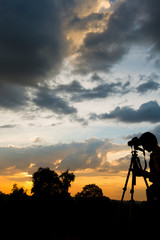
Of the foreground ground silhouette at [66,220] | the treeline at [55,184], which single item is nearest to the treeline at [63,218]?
the foreground ground silhouette at [66,220]

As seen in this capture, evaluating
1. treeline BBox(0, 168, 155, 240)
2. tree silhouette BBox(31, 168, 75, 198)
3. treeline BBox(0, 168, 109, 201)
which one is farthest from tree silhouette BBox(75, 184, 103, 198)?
treeline BBox(0, 168, 155, 240)

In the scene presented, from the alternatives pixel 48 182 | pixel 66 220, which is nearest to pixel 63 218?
pixel 66 220

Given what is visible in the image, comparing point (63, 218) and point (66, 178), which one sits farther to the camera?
point (66, 178)

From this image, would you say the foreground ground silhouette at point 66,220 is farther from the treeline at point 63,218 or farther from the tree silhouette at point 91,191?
the tree silhouette at point 91,191

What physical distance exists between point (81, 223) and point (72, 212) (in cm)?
56

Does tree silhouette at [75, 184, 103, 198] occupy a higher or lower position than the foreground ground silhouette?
lower

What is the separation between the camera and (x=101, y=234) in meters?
6.77

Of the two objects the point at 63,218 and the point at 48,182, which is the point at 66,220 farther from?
the point at 48,182

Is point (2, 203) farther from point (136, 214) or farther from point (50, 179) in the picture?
point (50, 179)

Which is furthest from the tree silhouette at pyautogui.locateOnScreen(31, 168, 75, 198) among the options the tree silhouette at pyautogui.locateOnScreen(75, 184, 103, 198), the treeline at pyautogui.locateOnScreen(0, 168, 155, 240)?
the treeline at pyautogui.locateOnScreen(0, 168, 155, 240)

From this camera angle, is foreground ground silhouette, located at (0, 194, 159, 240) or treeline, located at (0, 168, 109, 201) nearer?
foreground ground silhouette, located at (0, 194, 159, 240)

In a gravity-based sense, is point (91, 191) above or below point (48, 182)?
below

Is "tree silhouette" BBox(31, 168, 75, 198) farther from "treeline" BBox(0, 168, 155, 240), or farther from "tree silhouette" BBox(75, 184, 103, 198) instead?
"treeline" BBox(0, 168, 155, 240)

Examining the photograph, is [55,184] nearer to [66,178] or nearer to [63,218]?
[66,178]
